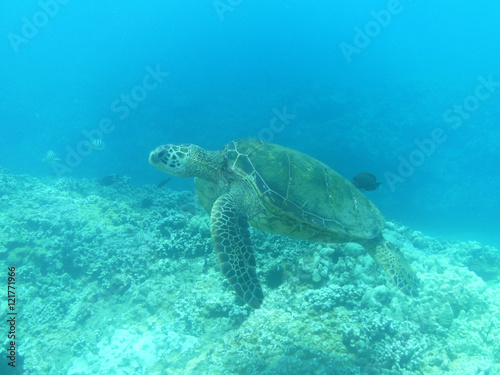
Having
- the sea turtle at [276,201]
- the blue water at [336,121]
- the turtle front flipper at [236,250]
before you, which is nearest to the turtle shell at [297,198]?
the sea turtle at [276,201]

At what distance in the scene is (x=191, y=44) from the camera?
70.8 metres

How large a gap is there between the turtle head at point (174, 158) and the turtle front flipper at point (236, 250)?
113cm

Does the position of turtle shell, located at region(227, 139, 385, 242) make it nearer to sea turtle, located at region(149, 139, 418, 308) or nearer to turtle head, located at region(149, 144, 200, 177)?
sea turtle, located at region(149, 139, 418, 308)

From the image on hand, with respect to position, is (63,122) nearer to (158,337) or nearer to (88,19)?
(158,337)

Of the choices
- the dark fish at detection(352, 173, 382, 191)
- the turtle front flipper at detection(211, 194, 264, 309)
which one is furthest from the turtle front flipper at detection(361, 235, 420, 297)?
the dark fish at detection(352, 173, 382, 191)

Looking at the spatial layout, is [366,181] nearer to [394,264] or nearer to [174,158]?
[394,264]

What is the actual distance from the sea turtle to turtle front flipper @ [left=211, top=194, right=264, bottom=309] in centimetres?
1

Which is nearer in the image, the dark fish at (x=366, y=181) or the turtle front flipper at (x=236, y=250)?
the turtle front flipper at (x=236, y=250)

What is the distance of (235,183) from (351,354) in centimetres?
299

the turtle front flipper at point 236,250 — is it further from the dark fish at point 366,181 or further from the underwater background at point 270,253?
the dark fish at point 366,181

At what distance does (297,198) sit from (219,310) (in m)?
2.25

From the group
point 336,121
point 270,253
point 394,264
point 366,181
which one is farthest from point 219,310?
point 336,121

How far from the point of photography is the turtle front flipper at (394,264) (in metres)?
4.37

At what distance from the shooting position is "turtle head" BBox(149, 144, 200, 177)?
472 centimetres
